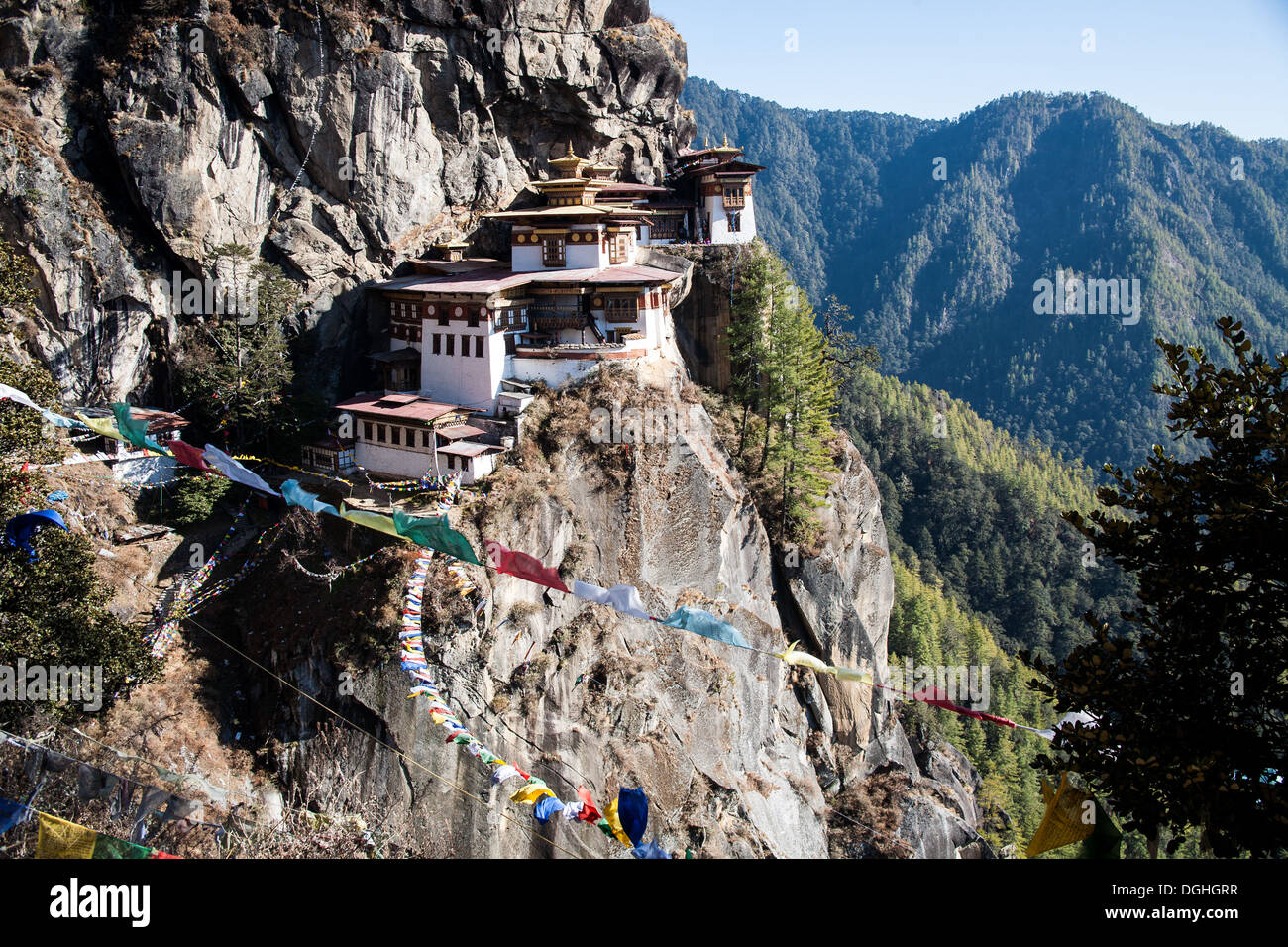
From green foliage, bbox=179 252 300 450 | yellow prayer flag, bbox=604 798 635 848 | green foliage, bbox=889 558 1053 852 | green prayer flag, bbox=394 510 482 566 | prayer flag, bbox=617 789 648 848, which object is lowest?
green foliage, bbox=889 558 1053 852

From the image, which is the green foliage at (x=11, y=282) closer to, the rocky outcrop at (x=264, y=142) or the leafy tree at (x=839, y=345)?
the rocky outcrop at (x=264, y=142)

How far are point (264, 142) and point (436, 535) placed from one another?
28.9 m

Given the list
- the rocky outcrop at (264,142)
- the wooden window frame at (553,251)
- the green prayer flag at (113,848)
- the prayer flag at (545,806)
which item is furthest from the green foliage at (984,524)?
the green prayer flag at (113,848)

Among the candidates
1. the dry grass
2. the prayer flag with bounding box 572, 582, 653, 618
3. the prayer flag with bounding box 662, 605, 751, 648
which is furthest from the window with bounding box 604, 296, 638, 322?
the prayer flag with bounding box 662, 605, 751, 648

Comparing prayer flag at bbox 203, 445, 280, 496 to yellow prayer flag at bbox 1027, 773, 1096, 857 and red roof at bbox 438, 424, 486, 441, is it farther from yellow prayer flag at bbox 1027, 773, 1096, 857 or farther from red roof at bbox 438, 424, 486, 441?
yellow prayer flag at bbox 1027, 773, 1096, 857

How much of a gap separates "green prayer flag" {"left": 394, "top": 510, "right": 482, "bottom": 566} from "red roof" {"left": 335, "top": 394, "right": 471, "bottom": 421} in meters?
16.3

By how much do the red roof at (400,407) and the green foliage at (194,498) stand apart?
204 inches

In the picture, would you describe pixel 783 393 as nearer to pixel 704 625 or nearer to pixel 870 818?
pixel 870 818

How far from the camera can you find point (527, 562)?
1633cm

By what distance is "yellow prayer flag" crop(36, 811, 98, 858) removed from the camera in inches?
449

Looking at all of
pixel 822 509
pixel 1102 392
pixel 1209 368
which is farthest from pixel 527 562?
pixel 1102 392

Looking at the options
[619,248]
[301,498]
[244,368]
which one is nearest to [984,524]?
[619,248]
